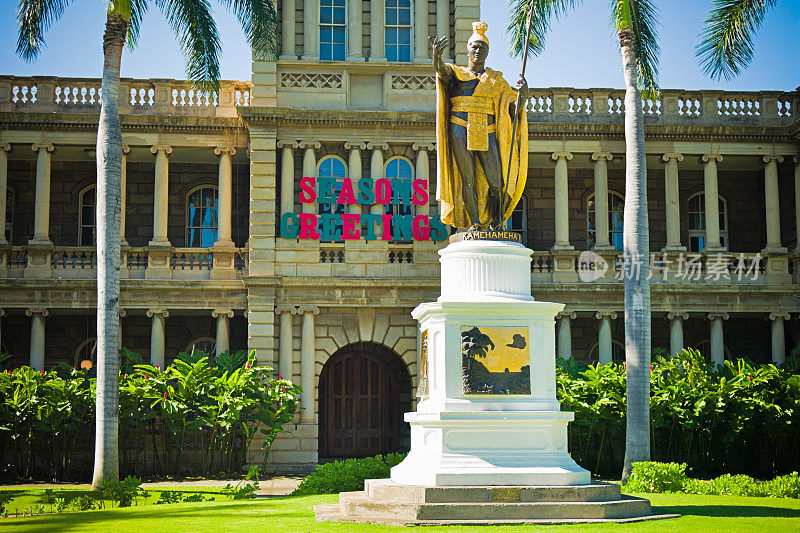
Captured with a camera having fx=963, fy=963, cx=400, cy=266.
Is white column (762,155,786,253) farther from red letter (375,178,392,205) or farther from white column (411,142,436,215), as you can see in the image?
red letter (375,178,392,205)

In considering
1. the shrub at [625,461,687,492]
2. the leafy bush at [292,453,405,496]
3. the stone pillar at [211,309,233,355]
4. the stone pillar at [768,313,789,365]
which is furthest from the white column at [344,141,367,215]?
the shrub at [625,461,687,492]

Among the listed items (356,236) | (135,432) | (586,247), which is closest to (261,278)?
(356,236)

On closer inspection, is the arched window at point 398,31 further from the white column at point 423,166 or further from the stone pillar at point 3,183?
the stone pillar at point 3,183

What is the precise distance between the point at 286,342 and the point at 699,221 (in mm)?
13800

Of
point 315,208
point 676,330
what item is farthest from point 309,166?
point 676,330

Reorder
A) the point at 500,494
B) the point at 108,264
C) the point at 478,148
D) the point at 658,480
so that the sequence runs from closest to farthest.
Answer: the point at 500,494
the point at 478,148
the point at 658,480
the point at 108,264

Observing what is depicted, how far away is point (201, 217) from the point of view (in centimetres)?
2923

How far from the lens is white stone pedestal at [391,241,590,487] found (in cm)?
1102

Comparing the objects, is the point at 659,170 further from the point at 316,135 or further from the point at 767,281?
the point at 316,135

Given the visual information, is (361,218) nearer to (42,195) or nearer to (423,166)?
(423,166)

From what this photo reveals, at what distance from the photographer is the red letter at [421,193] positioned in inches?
1034

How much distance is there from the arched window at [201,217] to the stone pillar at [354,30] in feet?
20.4

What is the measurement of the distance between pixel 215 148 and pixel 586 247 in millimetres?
11456

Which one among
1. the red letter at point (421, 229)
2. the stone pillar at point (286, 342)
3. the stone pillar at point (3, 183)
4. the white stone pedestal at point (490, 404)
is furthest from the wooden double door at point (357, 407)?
the white stone pedestal at point (490, 404)
